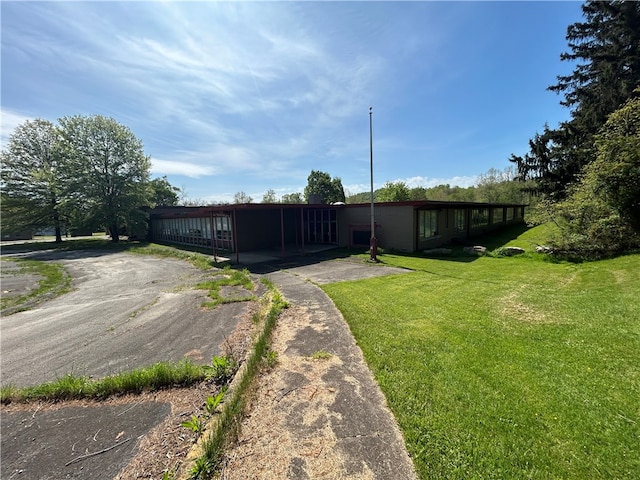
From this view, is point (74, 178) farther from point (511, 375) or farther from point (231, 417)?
point (511, 375)

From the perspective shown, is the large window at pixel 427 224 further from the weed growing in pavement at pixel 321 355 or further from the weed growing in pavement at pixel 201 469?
the weed growing in pavement at pixel 201 469

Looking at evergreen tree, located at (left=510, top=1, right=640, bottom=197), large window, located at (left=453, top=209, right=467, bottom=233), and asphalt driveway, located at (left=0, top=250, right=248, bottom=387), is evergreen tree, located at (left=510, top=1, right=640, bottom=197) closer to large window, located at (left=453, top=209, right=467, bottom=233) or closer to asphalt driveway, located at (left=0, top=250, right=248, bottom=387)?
large window, located at (left=453, top=209, right=467, bottom=233)

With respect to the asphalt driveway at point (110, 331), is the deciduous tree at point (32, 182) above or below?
above

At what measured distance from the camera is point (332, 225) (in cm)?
1977

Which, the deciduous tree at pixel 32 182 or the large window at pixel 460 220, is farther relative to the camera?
the deciduous tree at pixel 32 182

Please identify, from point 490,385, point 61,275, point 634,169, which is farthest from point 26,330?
point 634,169

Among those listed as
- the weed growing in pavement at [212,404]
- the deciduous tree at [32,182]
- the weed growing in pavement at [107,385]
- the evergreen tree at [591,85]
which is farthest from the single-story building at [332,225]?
the deciduous tree at [32,182]

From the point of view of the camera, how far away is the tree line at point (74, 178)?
88.2ft

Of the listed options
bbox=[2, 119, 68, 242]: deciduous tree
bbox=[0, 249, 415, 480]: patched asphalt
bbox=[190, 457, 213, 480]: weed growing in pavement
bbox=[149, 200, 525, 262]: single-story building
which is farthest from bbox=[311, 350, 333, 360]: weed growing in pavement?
bbox=[2, 119, 68, 242]: deciduous tree

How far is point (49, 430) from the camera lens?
329 centimetres

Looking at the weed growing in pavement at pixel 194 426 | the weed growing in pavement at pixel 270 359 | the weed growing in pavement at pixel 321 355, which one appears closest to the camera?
the weed growing in pavement at pixel 194 426

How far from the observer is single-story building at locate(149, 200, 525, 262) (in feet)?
52.0

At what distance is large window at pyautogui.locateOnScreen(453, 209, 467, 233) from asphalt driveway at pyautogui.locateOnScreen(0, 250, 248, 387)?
56.0 ft

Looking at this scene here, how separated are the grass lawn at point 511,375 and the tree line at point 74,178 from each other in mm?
29953
